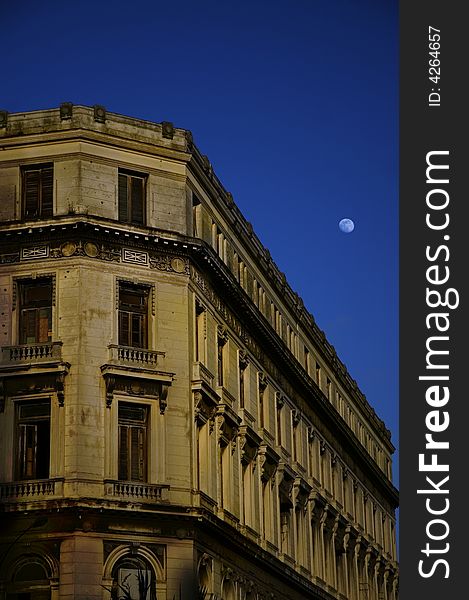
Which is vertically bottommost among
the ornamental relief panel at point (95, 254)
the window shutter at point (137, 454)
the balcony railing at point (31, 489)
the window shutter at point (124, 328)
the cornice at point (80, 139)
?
the balcony railing at point (31, 489)

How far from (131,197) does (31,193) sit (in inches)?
155

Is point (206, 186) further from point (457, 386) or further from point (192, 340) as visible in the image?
point (457, 386)

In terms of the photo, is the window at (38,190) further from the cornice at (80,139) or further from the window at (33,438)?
the window at (33,438)

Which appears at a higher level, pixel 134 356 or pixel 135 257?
pixel 135 257

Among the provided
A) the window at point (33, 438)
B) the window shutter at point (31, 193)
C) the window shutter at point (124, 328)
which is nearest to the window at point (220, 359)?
the window shutter at point (124, 328)

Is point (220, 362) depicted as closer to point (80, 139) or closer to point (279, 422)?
point (279, 422)

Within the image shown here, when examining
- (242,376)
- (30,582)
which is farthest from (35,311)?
(242,376)

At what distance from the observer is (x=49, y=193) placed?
53500mm

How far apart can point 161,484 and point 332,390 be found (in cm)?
3513

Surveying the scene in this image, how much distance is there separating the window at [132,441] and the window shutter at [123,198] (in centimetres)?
754

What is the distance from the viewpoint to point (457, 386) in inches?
1226

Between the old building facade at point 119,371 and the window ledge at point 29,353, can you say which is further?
the window ledge at point 29,353

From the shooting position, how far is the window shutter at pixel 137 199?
54094mm

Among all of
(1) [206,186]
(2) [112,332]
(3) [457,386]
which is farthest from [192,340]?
(3) [457,386]
